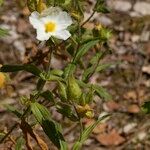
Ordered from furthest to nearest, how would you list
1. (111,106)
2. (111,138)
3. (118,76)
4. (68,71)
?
(118,76), (111,106), (111,138), (68,71)

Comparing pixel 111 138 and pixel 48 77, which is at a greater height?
pixel 48 77

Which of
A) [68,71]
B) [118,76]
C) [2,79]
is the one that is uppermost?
[68,71]

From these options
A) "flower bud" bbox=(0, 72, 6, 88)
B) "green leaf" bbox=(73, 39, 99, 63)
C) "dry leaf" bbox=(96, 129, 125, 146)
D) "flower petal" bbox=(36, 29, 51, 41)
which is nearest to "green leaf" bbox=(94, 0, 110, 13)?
"green leaf" bbox=(73, 39, 99, 63)

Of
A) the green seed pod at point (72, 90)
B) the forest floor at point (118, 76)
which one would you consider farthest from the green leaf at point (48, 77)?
the forest floor at point (118, 76)

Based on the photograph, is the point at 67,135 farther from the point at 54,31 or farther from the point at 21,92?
the point at 54,31

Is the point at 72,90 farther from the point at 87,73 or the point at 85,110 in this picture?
the point at 87,73

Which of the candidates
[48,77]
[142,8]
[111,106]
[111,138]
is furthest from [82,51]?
[142,8]

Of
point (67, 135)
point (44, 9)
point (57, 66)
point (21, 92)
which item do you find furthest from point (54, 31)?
point (57, 66)

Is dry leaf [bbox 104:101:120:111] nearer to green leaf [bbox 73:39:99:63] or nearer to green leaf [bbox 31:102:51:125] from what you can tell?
green leaf [bbox 73:39:99:63]
